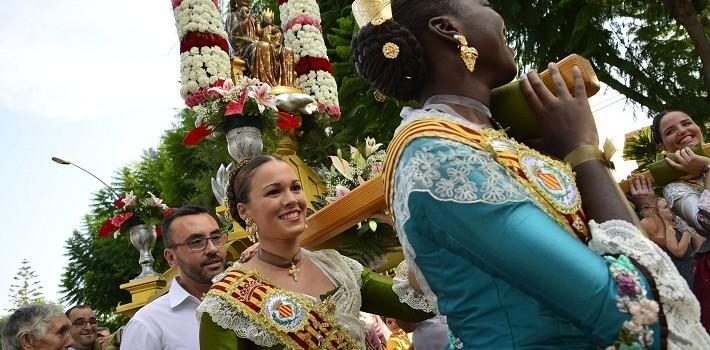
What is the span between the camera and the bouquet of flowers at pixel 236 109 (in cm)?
670

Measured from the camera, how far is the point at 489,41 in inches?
87.7

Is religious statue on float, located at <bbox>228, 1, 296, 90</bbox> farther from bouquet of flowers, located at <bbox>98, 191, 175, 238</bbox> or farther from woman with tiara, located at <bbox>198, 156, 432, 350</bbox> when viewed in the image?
woman with tiara, located at <bbox>198, 156, 432, 350</bbox>

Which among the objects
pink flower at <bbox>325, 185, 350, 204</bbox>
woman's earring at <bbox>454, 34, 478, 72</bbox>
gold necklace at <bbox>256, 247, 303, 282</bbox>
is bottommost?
gold necklace at <bbox>256, 247, 303, 282</bbox>

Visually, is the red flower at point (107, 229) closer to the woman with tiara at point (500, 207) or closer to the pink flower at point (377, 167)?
the pink flower at point (377, 167)

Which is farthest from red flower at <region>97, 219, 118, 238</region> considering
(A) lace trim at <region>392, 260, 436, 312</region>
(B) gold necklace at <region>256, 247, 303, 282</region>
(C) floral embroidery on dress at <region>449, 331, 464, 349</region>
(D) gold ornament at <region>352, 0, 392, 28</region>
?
(C) floral embroidery on dress at <region>449, 331, 464, 349</region>

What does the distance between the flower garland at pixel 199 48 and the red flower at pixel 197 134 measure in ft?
5.12

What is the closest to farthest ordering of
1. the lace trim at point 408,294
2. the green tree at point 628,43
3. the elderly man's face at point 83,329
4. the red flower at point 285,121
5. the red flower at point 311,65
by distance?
1. the lace trim at point 408,294
2. the elderly man's face at point 83,329
3. the red flower at point 285,121
4. the red flower at point 311,65
5. the green tree at point 628,43

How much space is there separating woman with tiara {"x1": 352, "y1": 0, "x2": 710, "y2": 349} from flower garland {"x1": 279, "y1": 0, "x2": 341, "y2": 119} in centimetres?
754

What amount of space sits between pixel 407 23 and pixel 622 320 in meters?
0.99

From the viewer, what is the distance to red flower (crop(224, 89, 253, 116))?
21.8ft

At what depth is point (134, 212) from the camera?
7957 millimetres

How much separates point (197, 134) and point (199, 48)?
2409 mm

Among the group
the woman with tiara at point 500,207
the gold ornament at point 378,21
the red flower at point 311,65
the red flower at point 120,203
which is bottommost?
the red flower at point 120,203

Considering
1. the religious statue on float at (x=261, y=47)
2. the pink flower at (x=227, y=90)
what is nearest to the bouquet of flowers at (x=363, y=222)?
the pink flower at (x=227, y=90)
